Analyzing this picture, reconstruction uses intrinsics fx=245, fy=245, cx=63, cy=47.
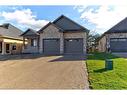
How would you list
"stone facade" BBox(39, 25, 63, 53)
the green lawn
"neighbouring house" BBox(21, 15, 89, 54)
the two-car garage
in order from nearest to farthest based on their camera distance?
the green lawn, the two-car garage, "neighbouring house" BBox(21, 15, 89, 54), "stone facade" BBox(39, 25, 63, 53)

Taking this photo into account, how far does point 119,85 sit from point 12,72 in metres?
5.51

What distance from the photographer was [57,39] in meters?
21.1

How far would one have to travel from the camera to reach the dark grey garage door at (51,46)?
63.5ft

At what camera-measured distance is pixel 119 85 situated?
9.16m

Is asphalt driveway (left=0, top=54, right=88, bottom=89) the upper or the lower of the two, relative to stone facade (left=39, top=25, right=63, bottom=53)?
lower

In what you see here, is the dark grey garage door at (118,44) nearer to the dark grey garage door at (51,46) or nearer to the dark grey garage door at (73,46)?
the dark grey garage door at (73,46)

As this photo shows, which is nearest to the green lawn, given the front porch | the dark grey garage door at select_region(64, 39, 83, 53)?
the dark grey garage door at select_region(64, 39, 83, 53)

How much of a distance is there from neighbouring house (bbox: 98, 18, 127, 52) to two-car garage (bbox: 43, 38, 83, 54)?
7.27 feet

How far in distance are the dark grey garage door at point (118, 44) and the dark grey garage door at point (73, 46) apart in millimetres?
2594

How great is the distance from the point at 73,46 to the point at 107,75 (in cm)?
829

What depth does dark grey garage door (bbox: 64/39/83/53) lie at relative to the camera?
17.5 metres

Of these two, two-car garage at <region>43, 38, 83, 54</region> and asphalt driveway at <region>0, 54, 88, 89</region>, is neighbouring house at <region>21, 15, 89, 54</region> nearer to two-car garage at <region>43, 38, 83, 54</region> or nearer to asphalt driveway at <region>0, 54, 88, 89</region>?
two-car garage at <region>43, 38, 83, 54</region>

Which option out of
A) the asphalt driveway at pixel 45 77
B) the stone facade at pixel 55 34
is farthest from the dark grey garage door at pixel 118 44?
the stone facade at pixel 55 34
